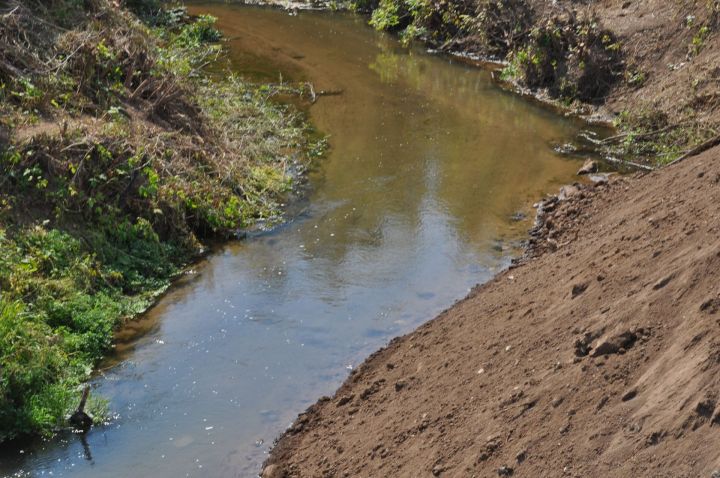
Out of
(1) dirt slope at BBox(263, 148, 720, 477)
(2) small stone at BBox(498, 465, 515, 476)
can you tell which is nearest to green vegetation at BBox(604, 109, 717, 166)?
(1) dirt slope at BBox(263, 148, 720, 477)

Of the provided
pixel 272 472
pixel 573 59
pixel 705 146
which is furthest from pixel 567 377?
pixel 573 59

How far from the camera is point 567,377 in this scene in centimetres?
661

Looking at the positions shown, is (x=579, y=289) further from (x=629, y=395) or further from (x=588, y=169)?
(x=588, y=169)

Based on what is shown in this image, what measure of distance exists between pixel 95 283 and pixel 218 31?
43.8 ft

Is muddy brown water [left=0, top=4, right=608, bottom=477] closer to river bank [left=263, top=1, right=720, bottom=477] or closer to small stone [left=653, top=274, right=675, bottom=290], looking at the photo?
river bank [left=263, top=1, right=720, bottom=477]

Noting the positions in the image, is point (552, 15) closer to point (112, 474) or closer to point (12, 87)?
point (12, 87)

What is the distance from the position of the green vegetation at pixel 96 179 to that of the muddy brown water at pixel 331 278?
437 millimetres

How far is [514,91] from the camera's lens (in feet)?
59.8

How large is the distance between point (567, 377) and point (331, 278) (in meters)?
4.95

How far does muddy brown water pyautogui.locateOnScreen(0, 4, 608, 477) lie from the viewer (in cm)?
845

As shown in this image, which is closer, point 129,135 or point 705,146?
point 705,146

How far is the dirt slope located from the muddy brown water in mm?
Result: 601

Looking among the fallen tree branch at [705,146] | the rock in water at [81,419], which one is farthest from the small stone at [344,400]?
→ the fallen tree branch at [705,146]

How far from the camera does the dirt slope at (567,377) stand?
5.77m
